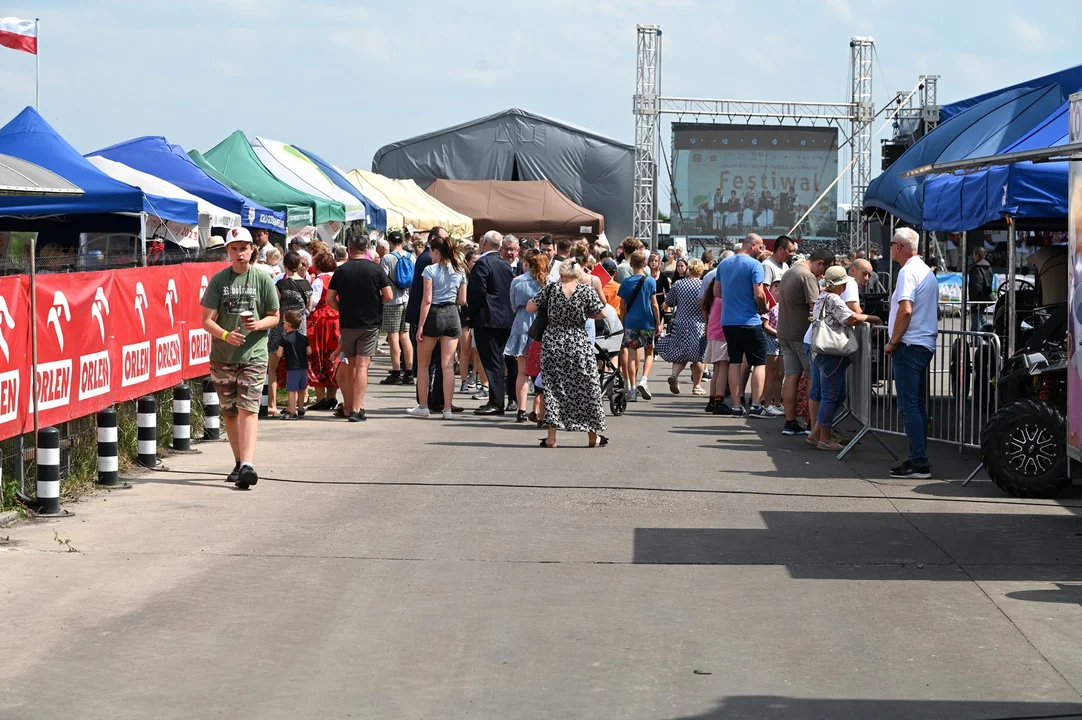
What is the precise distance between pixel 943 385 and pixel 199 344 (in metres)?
7.08

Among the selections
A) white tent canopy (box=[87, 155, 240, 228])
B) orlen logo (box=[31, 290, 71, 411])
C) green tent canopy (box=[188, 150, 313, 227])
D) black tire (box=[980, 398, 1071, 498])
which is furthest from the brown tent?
orlen logo (box=[31, 290, 71, 411])

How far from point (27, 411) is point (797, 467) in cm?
616

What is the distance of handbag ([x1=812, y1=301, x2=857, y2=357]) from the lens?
12453 millimetres

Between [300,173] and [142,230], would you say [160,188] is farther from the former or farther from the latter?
[300,173]

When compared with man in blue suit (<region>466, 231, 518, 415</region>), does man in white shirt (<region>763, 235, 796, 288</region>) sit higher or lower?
higher

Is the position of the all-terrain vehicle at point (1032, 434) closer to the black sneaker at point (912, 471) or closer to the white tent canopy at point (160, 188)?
the black sneaker at point (912, 471)

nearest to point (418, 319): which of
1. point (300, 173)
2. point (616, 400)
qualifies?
point (616, 400)

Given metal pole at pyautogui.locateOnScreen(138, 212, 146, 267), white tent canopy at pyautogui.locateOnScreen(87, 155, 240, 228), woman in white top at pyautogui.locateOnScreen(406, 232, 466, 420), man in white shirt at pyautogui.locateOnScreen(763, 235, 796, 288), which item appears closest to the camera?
woman in white top at pyautogui.locateOnScreen(406, 232, 466, 420)

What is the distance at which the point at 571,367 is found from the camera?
41.6 feet

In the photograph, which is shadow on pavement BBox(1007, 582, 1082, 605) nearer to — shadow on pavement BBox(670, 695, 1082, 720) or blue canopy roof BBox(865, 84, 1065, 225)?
shadow on pavement BBox(670, 695, 1082, 720)

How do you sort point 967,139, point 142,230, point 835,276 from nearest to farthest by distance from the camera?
point 835,276 → point 967,139 → point 142,230

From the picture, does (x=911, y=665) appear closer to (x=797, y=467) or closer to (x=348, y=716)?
Answer: (x=348, y=716)

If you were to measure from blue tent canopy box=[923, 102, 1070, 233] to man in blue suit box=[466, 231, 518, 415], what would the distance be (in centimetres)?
457

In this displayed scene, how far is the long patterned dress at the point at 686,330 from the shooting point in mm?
17578
